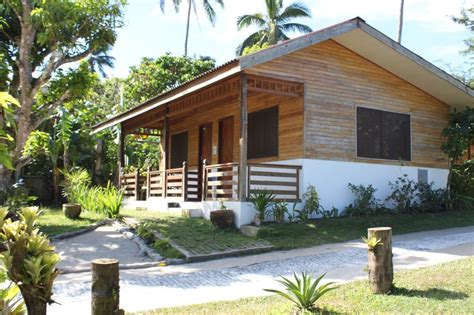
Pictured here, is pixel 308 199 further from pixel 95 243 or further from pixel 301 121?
pixel 95 243

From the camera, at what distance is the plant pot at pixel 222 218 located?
35.6 ft

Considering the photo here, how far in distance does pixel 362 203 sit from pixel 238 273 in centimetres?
625

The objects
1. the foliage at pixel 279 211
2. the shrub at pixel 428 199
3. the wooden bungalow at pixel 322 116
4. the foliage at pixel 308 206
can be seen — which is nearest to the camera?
the foliage at pixel 279 211

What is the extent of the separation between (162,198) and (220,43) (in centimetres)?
2387

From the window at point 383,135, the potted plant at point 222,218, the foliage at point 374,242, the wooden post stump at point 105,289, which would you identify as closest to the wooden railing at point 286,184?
the potted plant at point 222,218

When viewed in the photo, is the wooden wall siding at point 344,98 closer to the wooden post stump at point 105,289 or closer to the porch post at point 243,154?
the porch post at point 243,154

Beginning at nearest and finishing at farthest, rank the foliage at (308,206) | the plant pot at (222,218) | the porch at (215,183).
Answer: the plant pot at (222,218) → the porch at (215,183) → the foliage at (308,206)

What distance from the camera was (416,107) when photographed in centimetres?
1473

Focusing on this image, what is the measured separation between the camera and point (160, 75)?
83.0 ft

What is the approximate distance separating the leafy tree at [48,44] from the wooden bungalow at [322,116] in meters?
2.73

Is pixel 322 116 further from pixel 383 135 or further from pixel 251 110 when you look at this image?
pixel 251 110

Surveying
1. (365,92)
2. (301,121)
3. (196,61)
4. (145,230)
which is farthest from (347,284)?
(196,61)

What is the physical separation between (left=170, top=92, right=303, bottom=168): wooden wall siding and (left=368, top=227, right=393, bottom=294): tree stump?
6.56m

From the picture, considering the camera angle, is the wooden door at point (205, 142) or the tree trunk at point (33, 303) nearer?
the tree trunk at point (33, 303)
